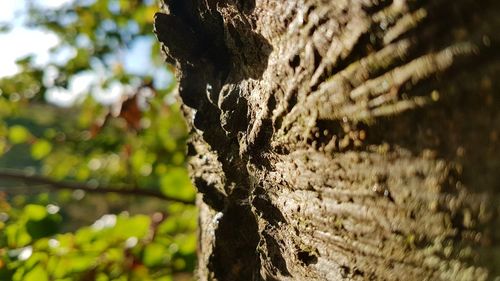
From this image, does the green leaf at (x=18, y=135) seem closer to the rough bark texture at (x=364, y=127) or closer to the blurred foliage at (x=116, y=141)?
the blurred foliage at (x=116, y=141)

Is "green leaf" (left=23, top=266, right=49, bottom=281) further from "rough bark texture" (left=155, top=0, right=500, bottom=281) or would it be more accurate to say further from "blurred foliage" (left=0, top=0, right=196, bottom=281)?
"rough bark texture" (left=155, top=0, right=500, bottom=281)

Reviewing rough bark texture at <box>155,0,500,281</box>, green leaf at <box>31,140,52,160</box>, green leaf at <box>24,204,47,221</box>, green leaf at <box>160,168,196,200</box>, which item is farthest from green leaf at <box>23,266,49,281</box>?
green leaf at <box>31,140,52,160</box>

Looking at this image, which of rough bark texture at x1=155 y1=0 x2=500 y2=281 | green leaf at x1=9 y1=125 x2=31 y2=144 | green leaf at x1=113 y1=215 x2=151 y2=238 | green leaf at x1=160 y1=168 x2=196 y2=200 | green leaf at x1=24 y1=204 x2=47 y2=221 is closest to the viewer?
rough bark texture at x1=155 y1=0 x2=500 y2=281

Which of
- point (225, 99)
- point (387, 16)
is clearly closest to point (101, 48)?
point (225, 99)

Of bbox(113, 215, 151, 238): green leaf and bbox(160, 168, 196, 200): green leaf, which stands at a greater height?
bbox(160, 168, 196, 200): green leaf

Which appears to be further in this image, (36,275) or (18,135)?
(18,135)

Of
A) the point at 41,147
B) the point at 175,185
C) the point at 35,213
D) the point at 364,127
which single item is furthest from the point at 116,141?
the point at 364,127

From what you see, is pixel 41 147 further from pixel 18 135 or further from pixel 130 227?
pixel 130 227

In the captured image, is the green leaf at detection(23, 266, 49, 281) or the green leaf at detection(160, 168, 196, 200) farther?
the green leaf at detection(160, 168, 196, 200)

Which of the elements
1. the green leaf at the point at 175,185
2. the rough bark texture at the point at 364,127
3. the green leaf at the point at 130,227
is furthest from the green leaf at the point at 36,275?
the green leaf at the point at 175,185
